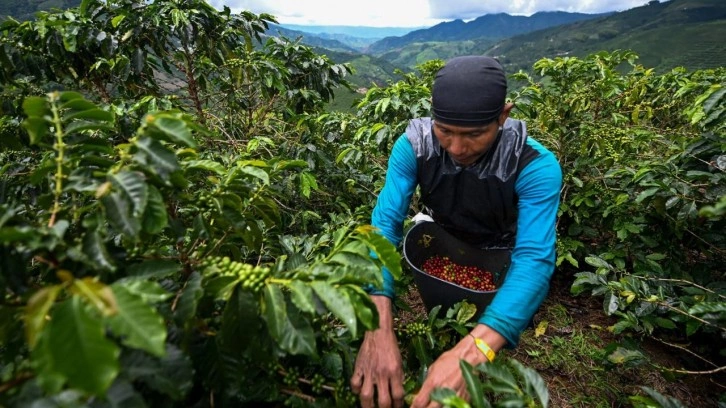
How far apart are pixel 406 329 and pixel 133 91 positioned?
13.3 ft

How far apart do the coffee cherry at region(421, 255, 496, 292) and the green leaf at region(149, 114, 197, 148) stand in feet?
6.59

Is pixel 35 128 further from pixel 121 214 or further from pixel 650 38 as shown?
pixel 650 38

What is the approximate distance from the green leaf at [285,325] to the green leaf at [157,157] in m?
0.42

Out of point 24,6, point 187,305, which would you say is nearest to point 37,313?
point 187,305

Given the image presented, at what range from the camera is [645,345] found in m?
3.38

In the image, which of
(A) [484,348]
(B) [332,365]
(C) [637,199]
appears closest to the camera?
(B) [332,365]

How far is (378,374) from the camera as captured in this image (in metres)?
1.45

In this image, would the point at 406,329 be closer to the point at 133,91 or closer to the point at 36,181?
the point at 36,181

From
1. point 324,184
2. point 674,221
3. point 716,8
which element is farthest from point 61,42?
point 716,8

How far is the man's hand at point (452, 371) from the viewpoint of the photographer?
139 cm

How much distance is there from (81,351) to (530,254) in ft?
6.06

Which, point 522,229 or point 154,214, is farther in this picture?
point 522,229

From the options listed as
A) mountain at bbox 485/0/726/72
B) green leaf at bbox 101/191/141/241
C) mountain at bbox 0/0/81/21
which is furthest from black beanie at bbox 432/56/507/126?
mountain at bbox 0/0/81/21

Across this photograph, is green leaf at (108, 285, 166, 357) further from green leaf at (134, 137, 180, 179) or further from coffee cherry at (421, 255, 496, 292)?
coffee cherry at (421, 255, 496, 292)
